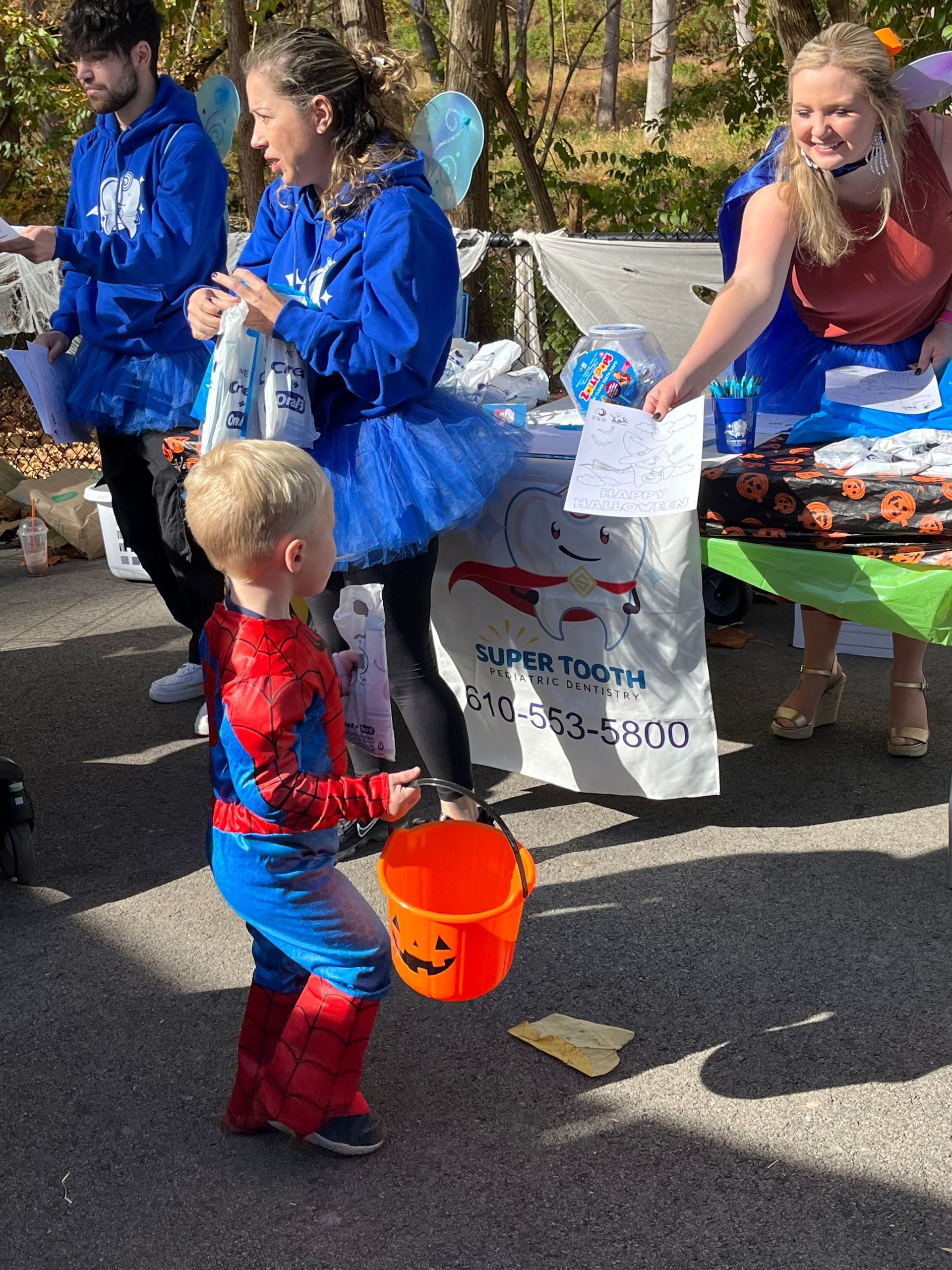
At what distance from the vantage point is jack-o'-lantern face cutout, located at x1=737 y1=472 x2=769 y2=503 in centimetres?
290

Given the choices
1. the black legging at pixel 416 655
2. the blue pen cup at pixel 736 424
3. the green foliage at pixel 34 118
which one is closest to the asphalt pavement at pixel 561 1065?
the black legging at pixel 416 655

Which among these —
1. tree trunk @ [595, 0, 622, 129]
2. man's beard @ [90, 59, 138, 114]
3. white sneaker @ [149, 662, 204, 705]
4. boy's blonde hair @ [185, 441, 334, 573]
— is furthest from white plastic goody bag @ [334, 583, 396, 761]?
tree trunk @ [595, 0, 622, 129]

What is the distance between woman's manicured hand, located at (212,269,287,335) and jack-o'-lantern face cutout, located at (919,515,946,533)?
1.48 m

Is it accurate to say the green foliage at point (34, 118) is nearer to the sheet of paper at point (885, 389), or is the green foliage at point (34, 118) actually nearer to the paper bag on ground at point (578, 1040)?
the sheet of paper at point (885, 389)

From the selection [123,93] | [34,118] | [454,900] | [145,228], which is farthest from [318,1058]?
[34,118]

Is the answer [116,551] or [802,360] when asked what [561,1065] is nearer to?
[802,360]

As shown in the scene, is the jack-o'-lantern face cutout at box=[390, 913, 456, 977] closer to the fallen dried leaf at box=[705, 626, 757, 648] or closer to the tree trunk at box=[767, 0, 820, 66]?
the fallen dried leaf at box=[705, 626, 757, 648]

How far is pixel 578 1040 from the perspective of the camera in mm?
2438

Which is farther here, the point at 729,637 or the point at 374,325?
the point at 729,637

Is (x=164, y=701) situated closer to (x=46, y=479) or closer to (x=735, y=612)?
(x=735, y=612)

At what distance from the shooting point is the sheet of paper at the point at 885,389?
3.16 metres

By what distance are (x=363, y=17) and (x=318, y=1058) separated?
5.58 m

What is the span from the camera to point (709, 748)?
10.1ft

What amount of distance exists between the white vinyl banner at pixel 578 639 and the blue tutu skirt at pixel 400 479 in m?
0.32
